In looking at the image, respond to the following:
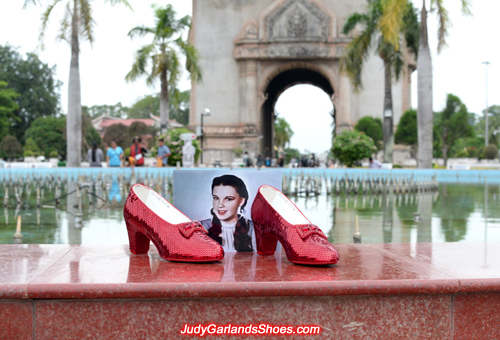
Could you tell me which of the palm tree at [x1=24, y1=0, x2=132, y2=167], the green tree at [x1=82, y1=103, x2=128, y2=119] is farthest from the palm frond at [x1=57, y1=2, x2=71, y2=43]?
the green tree at [x1=82, y1=103, x2=128, y2=119]

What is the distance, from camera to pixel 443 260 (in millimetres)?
2951

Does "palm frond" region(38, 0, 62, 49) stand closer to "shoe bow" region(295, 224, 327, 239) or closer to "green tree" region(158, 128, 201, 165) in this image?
"green tree" region(158, 128, 201, 165)

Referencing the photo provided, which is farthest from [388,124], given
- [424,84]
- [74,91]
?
[74,91]

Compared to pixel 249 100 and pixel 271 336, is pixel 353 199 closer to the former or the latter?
pixel 271 336

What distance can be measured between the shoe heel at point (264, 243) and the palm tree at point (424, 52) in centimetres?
1755

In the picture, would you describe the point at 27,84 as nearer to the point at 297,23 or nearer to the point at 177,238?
the point at 297,23

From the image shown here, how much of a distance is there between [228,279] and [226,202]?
826mm

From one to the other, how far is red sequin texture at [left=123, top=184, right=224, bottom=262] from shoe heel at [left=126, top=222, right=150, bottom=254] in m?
0.07

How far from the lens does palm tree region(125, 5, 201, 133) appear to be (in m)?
29.8

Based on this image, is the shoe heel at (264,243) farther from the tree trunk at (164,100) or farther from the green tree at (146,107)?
the green tree at (146,107)

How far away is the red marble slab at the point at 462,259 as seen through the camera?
2.47m

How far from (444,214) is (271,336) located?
8.85 m

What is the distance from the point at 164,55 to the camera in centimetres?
3009

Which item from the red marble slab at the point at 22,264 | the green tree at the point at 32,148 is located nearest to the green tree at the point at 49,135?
the green tree at the point at 32,148
